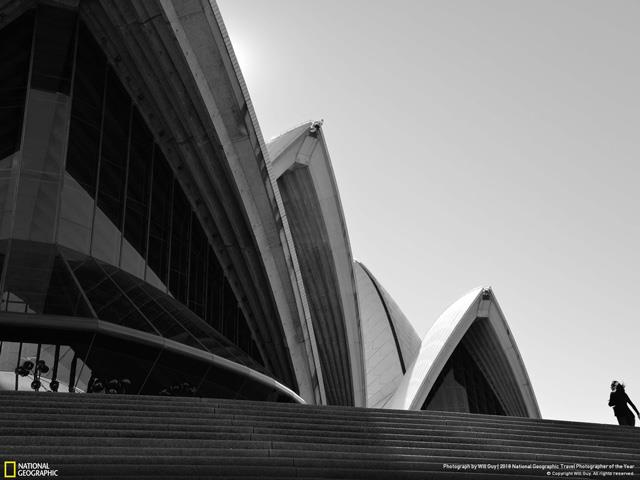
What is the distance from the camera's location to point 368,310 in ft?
117

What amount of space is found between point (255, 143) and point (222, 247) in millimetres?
3244

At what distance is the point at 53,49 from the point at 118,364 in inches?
289

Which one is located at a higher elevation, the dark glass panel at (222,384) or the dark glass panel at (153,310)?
the dark glass panel at (153,310)

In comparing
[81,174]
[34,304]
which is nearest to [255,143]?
[81,174]

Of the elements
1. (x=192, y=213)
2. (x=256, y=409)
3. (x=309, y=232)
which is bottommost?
(x=256, y=409)

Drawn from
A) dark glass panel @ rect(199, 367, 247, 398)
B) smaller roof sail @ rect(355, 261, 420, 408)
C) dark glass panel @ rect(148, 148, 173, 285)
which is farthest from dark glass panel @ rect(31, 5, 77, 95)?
smaller roof sail @ rect(355, 261, 420, 408)

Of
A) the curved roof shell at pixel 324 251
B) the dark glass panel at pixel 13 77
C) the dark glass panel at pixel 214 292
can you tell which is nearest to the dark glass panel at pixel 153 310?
the dark glass panel at pixel 13 77

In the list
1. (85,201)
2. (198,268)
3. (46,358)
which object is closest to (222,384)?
(46,358)

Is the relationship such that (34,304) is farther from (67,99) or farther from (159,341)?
(67,99)

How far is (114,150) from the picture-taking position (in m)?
17.7

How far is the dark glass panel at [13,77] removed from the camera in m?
16.1

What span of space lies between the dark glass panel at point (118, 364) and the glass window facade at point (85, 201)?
34 cm

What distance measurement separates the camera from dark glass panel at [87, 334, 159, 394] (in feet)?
44.1

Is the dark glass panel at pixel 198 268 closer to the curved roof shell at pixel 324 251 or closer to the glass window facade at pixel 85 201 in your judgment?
the glass window facade at pixel 85 201
